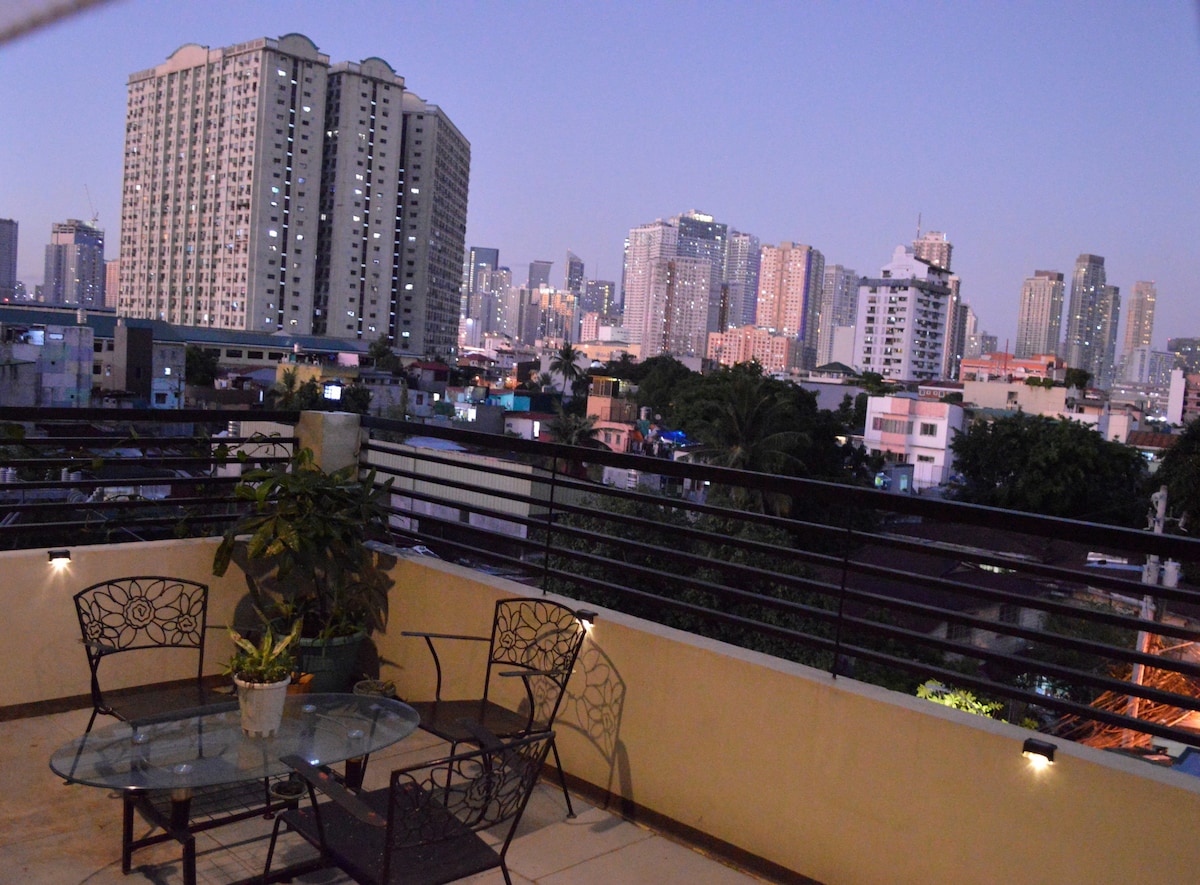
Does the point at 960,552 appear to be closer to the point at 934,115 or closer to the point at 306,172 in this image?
the point at 934,115

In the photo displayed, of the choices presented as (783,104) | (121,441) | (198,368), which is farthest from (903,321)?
(121,441)

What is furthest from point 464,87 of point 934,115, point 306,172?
point 934,115

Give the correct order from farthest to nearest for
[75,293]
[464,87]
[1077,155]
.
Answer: [464,87] < [75,293] < [1077,155]

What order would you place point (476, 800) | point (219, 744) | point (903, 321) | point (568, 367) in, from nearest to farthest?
point (476, 800)
point (219, 744)
point (568, 367)
point (903, 321)

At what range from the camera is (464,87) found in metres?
159

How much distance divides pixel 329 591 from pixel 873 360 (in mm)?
139445

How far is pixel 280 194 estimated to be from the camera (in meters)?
102

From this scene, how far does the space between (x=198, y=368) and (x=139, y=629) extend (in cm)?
6808

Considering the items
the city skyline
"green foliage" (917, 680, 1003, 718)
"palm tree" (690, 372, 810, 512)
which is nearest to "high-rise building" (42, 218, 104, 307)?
the city skyline

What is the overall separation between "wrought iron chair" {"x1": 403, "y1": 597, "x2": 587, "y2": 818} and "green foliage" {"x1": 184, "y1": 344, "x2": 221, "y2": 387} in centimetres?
6707

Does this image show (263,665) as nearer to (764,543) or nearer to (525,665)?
(525,665)

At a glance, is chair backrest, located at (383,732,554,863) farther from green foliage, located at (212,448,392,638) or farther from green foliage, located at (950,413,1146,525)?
green foliage, located at (950,413,1146,525)

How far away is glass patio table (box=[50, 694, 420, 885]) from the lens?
2.58 meters

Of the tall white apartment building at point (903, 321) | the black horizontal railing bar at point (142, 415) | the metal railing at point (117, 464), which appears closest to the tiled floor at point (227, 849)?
the metal railing at point (117, 464)
